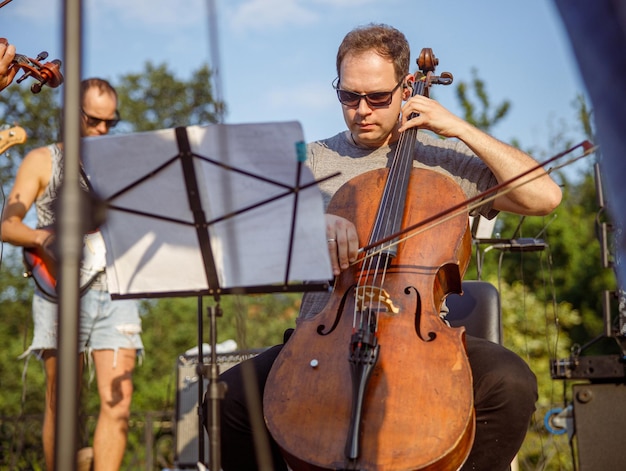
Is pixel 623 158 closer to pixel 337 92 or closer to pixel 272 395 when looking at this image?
pixel 272 395

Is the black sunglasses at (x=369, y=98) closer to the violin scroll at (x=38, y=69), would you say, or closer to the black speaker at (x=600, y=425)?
the violin scroll at (x=38, y=69)

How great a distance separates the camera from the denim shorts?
350 centimetres

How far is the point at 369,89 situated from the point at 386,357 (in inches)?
42.3

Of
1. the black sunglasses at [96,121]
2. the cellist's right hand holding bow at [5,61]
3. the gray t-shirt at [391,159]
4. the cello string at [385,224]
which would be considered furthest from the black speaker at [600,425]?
the cellist's right hand holding bow at [5,61]

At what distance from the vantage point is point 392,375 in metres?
1.95

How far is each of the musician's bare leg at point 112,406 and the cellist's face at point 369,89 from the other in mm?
1664

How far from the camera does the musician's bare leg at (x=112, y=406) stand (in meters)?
3.46

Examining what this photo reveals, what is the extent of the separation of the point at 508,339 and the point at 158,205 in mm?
8688

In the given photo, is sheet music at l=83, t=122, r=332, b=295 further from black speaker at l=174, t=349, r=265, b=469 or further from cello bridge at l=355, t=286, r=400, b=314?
black speaker at l=174, t=349, r=265, b=469

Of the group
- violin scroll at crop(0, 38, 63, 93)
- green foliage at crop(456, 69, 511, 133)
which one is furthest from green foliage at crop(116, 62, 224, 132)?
violin scroll at crop(0, 38, 63, 93)

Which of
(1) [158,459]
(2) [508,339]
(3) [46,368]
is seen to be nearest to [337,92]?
(3) [46,368]

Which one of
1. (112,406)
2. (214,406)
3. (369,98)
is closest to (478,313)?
(369,98)

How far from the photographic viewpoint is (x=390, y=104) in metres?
2.70

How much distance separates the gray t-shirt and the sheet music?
1.99ft
